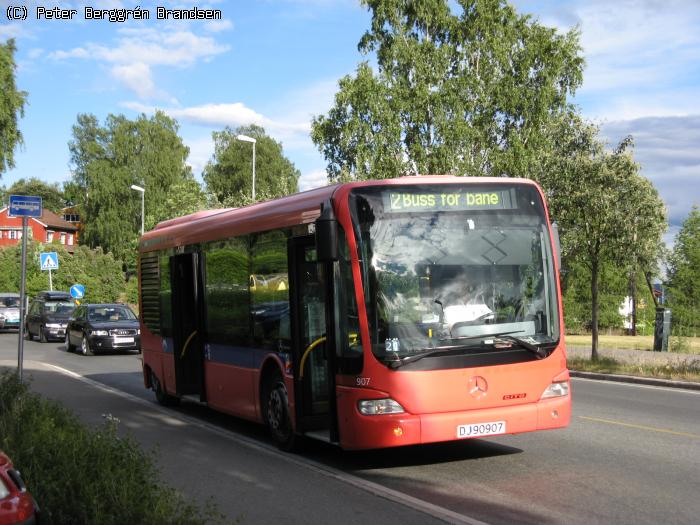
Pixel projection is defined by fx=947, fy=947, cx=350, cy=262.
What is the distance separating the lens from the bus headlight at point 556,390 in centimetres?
923

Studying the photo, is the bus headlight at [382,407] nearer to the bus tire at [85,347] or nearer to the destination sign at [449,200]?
the destination sign at [449,200]

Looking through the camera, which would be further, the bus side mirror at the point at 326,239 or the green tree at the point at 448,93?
the green tree at the point at 448,93

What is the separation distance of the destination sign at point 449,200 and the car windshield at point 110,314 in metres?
23.1

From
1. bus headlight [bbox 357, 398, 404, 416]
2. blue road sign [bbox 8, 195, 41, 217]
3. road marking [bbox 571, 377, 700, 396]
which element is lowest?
road marking [bbox 571, 377, 700, 396]

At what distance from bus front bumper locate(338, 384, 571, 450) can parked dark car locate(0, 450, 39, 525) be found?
389 centimetres

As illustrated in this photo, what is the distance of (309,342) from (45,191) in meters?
139

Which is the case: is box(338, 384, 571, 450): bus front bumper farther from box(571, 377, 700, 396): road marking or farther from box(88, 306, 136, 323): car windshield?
box(88, 306, 136, 323): car windshield

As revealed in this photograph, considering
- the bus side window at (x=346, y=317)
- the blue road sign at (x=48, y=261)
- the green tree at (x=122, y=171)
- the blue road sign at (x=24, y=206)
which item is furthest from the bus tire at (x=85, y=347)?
the green tree at (x=122, y=171)

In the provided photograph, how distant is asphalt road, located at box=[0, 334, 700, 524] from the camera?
23.7 feet

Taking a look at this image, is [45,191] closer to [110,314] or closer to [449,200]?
[110,314]

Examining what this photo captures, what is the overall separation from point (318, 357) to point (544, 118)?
1460 inches

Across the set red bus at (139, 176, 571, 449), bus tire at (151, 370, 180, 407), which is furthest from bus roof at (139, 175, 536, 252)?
bus tire at (151, 370, 180, 407)

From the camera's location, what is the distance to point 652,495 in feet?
25.2

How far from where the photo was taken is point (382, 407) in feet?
28.2
